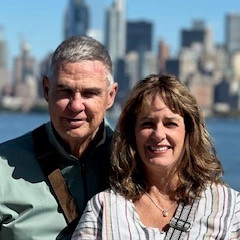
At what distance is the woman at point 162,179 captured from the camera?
3.40 metres

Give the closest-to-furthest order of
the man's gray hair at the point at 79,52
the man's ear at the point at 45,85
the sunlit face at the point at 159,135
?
the sunlit face at the point at 159,135
the man's gray hair at the point at 79,52
the man's ear at the point at 45,85

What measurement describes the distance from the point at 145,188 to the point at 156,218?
6.0 inches

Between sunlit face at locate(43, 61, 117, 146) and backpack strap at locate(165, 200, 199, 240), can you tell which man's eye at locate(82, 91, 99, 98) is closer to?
sunlit face at locate(43, 61, 117, 146)

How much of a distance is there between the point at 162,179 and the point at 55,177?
1.50 feet

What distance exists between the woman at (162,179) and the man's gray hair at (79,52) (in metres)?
0.24

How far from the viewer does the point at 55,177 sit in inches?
146

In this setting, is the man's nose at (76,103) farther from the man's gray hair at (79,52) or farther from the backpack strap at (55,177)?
the backpack strap at (55,177)

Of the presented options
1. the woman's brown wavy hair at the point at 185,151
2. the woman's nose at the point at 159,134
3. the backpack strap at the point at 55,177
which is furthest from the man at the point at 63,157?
the woman's nose at the point at 159,134

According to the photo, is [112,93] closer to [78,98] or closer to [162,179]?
[78,98]

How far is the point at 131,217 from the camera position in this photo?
3.42 meters

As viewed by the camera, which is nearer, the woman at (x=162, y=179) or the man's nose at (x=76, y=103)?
the woman at (x=162, y=179)

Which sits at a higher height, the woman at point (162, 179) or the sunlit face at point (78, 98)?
the sunlit face at point (78, 98)

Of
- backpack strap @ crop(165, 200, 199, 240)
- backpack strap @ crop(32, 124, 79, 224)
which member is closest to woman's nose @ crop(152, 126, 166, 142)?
backpack strap @ crop(165, 200, 199, 240)

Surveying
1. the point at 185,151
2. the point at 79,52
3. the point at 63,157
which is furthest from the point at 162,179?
the point at 79,52
